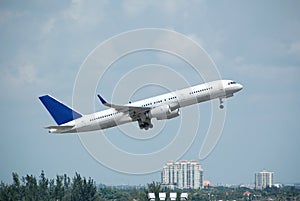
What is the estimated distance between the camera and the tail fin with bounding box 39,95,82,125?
10800 centimetres

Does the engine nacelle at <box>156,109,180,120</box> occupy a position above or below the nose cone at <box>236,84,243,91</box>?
below

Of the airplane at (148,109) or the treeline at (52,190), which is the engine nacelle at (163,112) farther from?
the treeline at (52,190)

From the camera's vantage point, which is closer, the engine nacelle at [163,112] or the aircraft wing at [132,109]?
the engine nacelle at [163,112]

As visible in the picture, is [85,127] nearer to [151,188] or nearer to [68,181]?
[151,188]

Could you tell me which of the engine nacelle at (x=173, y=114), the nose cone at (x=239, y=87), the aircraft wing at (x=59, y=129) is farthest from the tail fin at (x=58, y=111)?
the nose cone at (x=239, y=87)

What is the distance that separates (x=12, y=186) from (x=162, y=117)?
5192cm

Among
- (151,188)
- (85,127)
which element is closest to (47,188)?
(151,188)

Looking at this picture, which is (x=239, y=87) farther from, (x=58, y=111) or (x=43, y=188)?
(x=43, y=188)

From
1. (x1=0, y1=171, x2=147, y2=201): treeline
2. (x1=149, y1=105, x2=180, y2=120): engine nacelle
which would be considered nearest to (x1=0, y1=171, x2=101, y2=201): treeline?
(x1=0, y1=171, x2=147, y2=201): treeline

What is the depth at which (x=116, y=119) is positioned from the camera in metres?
102

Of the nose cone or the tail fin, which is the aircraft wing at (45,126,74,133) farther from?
the nose cone

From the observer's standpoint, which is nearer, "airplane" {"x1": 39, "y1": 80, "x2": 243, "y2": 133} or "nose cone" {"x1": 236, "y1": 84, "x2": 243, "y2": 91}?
"airplane" {"x1": 39, "y1": 80, "x2": 243, "y2": 133}

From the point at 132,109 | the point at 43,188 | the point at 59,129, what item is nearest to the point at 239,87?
the point at 132,109

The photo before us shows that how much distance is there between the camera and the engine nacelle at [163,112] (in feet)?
317
